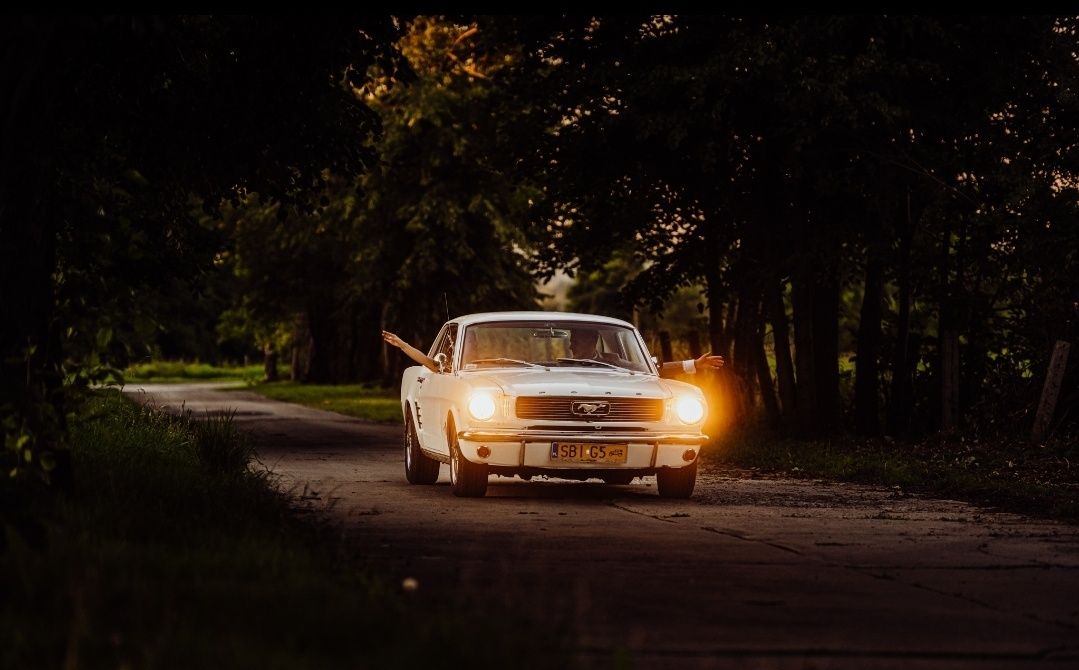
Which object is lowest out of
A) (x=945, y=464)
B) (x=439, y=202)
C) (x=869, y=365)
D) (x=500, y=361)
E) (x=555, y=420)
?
(x=945, y=464)

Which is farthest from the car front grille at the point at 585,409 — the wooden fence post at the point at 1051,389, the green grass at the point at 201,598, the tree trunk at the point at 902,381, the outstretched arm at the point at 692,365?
the tree trunk at the point at 902,381

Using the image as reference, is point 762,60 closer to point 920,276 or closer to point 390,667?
point 920,276

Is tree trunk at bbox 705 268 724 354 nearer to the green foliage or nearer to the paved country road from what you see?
the paved country road

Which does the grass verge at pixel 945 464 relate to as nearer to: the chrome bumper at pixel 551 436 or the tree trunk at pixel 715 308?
the chrome bumper at pixel 551 436

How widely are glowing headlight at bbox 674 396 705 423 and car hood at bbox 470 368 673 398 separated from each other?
12 centimetres

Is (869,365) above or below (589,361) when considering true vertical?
above

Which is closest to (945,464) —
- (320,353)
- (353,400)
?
(353,400)

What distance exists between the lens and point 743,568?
31.6 feet

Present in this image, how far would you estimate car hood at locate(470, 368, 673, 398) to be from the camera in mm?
14141

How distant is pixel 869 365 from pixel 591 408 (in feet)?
33.8

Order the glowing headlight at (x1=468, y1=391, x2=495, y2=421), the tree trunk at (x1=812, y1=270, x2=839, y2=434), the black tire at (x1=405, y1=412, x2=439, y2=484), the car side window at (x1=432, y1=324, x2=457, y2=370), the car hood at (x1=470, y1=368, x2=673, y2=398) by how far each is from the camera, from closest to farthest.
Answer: the glowing headlight at (x1=468, y1=391, x2=495, y2=421)
the car hood at (x1=470, y1=368, x2=673, y2=398)
the car side window at (x1=432, y1=324, x2=457, y2=370)
the black tire at (x1=405, y1=412, x2=439, y2=484)
the tree trunk at (x1=812, y1=270, x2=839, y2=434)

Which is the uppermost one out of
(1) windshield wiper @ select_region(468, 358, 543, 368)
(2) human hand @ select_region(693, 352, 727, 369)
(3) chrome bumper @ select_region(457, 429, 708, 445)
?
(2) human hand @ select_region(693, 352, 727, 369)

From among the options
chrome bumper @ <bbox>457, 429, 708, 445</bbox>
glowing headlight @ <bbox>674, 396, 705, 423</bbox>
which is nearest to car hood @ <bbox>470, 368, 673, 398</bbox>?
glowing headlight @ <bbox>674, 396, 705, 423</bbox>

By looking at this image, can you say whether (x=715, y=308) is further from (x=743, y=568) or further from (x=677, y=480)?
(x=743, y=568)
